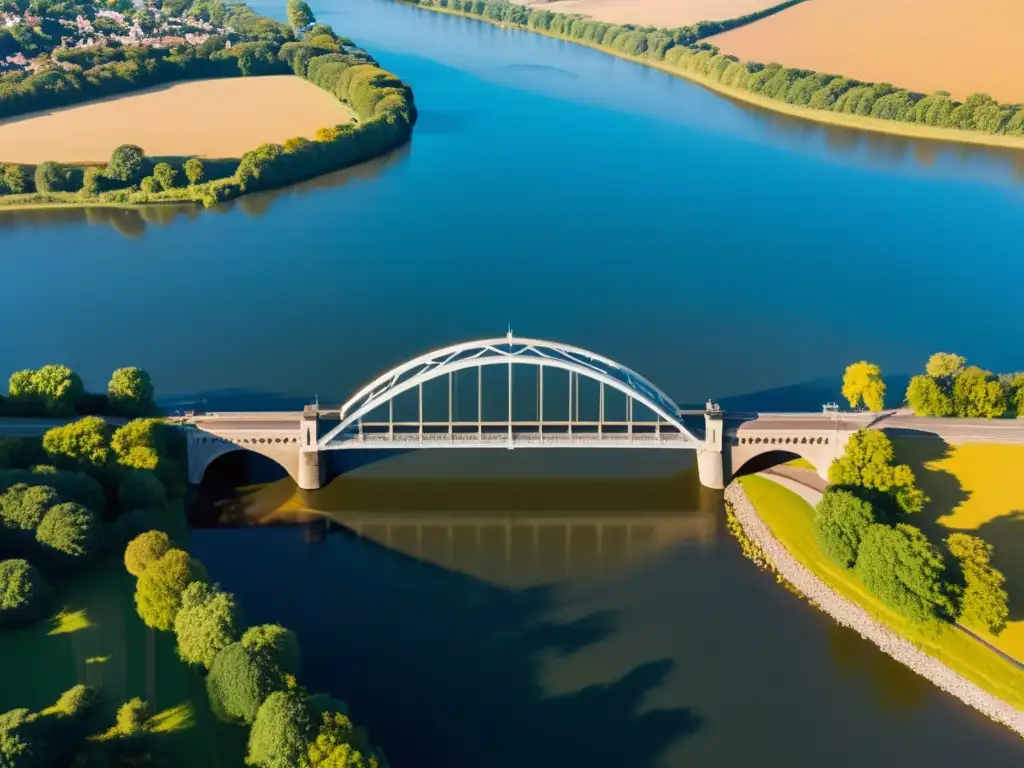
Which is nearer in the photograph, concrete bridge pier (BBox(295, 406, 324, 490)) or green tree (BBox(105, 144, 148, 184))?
concrete bridge pier (BBox(295, 406, 324, 490))

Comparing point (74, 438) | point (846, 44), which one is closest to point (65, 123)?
point (74, 438)

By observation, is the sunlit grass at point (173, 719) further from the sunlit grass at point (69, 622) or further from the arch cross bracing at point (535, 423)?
the arch cross bracing at point (535, 423)

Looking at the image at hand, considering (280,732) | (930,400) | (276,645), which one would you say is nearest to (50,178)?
(276,645)

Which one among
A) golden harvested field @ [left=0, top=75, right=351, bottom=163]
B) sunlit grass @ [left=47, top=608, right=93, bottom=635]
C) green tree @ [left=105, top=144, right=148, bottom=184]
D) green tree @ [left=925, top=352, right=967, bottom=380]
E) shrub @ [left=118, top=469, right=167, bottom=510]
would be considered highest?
golden harvested field @ [left=0, top=75, right=351, bottom=163]

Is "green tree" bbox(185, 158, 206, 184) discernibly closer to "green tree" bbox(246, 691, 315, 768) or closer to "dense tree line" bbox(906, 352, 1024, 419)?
"dense tree line" bbox(906, 352, 1024, 419)

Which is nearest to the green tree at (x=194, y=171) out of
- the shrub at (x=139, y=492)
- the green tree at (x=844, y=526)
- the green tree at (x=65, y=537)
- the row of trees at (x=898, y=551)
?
the shrub at (x=139, y=492)

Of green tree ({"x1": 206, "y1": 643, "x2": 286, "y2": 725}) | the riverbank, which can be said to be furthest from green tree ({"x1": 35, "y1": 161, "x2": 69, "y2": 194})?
Result: the riverbank
